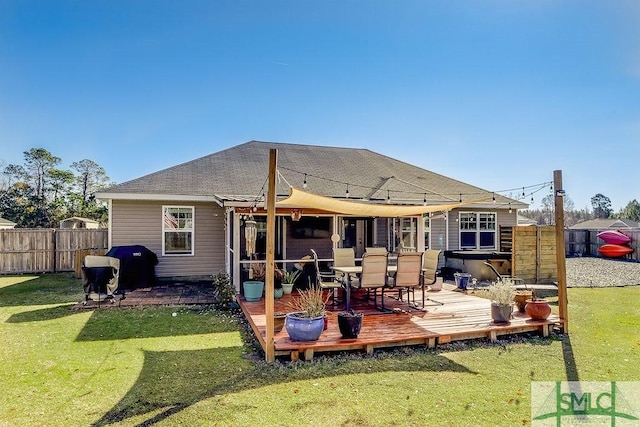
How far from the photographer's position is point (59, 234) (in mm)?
12789

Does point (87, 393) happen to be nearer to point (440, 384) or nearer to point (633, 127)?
point (440, 384)

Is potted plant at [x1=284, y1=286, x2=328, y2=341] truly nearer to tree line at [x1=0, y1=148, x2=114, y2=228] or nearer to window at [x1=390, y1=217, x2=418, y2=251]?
window at [x1=390, y1=217, x2=418, y2=251]

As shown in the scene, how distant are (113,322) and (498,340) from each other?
6.38 m

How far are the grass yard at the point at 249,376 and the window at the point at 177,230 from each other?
13.9 ft

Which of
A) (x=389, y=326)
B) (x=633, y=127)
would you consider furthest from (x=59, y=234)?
(x=633, y=127)

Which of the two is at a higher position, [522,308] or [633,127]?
[633,127]

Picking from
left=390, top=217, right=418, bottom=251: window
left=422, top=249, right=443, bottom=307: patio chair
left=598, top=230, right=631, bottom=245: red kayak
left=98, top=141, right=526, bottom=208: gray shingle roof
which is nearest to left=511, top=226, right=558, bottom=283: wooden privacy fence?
left=98, top=141, right=526, bottom=208: gray shingle roof

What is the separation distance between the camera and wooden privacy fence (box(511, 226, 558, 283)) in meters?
11.0

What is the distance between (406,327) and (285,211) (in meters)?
4.52

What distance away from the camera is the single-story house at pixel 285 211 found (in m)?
9.84

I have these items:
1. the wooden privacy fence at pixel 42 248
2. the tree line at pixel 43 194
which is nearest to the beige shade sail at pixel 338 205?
the wooden privacy fence at pixel 42 248

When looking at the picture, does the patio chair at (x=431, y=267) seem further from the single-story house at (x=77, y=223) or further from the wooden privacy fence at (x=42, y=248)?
the single-story house at (x=77, y=223)

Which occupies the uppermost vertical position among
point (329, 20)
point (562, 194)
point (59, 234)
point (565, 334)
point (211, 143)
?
point (329, 20)

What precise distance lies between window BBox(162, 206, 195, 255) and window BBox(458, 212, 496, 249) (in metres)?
9.12
